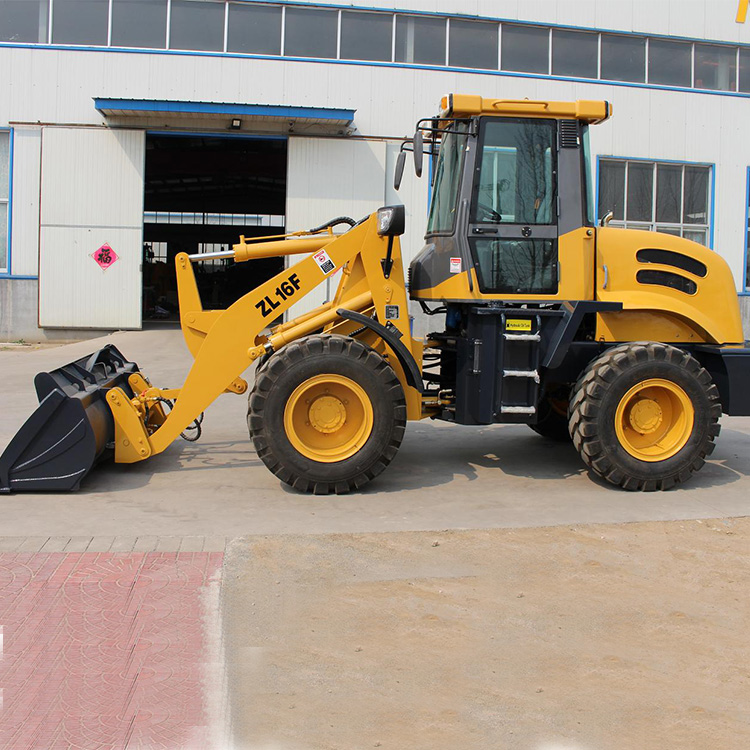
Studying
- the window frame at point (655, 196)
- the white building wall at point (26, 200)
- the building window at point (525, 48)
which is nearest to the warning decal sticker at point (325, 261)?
the white building wall at point (26, 200)

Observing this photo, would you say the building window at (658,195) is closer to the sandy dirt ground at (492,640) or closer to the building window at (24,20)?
the building window at (24,20)

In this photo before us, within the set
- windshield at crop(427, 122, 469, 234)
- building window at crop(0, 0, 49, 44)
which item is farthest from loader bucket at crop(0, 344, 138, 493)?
building window at crop(0, 0, 49, 44)

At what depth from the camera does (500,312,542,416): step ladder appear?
7.25 m

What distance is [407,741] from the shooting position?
132 inches

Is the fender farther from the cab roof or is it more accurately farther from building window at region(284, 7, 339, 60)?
building window at region(284, 7, 339, 60)

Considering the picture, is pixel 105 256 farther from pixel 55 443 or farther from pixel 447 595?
pixel 447 595

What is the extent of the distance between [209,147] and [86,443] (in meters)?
19.4

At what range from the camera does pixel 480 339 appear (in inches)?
285

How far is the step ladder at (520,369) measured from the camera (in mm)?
7246

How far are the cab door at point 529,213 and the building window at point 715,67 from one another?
1682 cm

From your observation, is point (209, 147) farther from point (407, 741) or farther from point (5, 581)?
point (407, 741)

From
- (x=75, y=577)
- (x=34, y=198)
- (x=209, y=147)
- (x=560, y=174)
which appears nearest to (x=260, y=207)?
(x=209, y=147)

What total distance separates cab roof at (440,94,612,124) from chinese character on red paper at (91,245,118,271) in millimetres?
14573

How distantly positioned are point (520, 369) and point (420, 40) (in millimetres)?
15180
